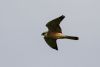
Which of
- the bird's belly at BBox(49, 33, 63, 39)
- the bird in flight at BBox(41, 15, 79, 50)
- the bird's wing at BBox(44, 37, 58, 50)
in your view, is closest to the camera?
the bird in flight at BBox(41, 15, 79, 50)

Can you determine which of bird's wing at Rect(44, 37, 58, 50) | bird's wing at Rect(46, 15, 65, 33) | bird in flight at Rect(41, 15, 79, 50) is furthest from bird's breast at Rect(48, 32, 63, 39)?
bird's wing at Rect(44, 37, 58, 50)

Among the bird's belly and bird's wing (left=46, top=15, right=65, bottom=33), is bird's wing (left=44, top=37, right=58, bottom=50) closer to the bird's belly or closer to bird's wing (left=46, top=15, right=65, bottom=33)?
bird's wing (left=46, top=15, right=65, bottom=33)

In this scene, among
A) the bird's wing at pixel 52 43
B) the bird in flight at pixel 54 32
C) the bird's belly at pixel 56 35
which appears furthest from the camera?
the bird's wing at pixel 52 43

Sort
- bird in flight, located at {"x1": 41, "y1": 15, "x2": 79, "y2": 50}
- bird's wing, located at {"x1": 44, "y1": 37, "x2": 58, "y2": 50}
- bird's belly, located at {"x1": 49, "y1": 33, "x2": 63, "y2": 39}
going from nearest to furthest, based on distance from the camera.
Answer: bird in flight, located at {"x1": 41, "y1": 15, "x2": 79, "y2": 50}
bird's belly, located at {"x1": 49, "y1": 33, "x2": 63, "y2": 39}
bird's wing, located at {"x1": 44, "y1": 37, "x2": 58, "y2": 50}

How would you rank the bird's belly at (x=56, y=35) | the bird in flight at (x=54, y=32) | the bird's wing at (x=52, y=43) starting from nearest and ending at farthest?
the bird in flight at (x=54, y=32)
the bird's belly at (x=56, y=35)
the bird's wing at (x=52, y=43)

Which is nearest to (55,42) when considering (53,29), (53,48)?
(53,48)

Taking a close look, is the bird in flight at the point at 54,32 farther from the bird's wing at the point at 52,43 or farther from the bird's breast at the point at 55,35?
the bird's wing at the point at 52,43

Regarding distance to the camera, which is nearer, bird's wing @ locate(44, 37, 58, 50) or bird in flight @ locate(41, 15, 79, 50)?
bird in flight @ locate(41, 15, 79, 50)

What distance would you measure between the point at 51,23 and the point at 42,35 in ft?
4.42

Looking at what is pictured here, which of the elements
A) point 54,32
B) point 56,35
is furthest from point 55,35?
point 54,32

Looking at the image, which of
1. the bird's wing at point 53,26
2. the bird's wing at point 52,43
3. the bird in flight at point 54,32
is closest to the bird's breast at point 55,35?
the bird in flight at point 54,32

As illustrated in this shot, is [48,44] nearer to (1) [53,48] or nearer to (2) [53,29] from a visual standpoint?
(1) [53,48]

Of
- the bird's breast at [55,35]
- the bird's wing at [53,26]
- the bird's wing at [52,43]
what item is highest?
the bird's wing at [53,26]

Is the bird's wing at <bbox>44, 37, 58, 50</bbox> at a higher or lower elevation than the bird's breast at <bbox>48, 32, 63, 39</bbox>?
lower
